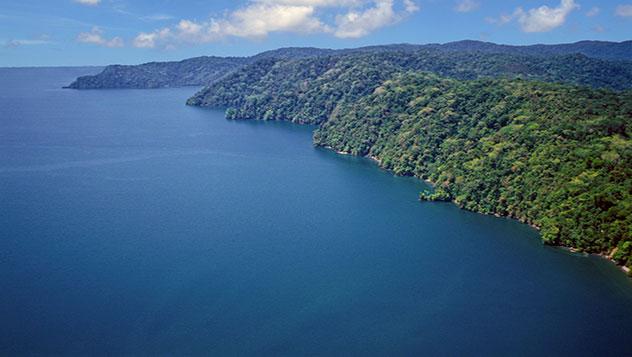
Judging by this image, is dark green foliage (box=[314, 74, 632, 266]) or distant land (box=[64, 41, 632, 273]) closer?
dark green foliage (box=[314, 74, 632, 266])

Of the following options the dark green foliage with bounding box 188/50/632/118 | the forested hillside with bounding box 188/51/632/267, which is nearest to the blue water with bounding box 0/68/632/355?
the forested hillside with bounding box 188/51/632/267

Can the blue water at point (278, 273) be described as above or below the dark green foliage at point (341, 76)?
below

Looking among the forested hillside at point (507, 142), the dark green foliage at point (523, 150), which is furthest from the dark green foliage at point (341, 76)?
the dark green foliage at point (523, 150)

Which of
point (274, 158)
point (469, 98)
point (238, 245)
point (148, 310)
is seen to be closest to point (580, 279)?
point (238, 245)

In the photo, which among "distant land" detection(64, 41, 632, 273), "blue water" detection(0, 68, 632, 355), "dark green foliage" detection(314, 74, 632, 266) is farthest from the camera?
"distant land" detection(64, 41, 632, 273)

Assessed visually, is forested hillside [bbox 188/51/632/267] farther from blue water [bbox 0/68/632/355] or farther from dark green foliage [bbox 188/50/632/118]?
blue water [bbox 0/68/632/355]

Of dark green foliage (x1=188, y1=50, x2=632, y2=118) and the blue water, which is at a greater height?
dark green foliage (x1=188, y1=50, x2=632, y2=118)

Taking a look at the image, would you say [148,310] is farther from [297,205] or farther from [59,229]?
[297,205]

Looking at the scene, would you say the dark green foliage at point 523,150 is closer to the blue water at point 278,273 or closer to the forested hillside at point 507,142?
the forested hillside at point 507,142
